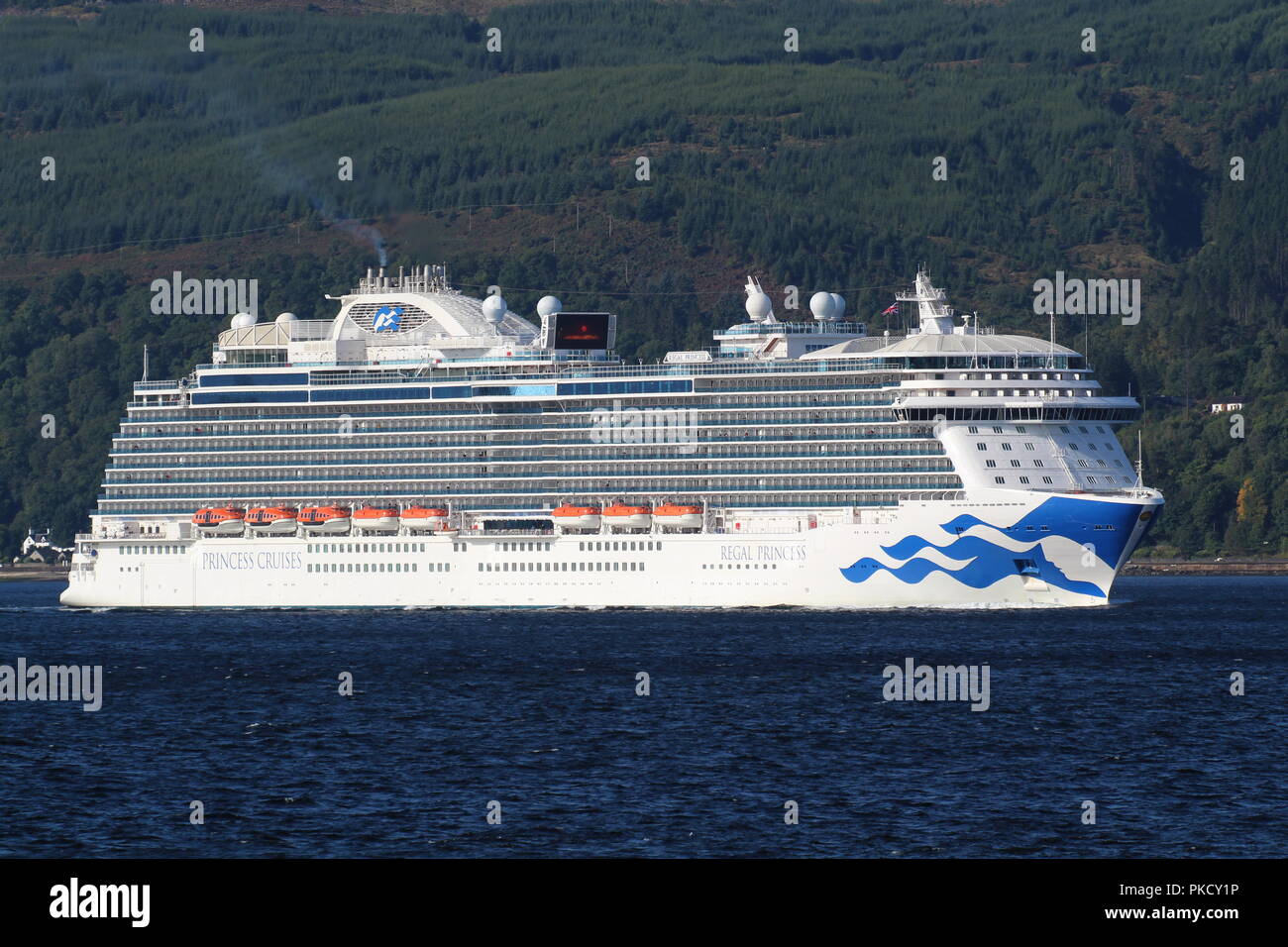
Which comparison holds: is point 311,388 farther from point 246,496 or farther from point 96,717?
point 96,717

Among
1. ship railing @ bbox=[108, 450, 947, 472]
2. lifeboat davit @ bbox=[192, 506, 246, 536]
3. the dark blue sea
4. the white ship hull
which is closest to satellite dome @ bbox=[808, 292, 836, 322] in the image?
ship railing @ bbox=[108, 450, 947, 472]

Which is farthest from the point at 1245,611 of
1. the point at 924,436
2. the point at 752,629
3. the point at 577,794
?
the point at 577,794

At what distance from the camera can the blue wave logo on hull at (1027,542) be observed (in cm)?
8850

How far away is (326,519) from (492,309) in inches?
560

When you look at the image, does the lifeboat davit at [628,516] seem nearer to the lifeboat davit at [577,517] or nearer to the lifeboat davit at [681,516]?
the lifeboat davit at [577,517]

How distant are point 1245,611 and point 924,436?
21573 millimetres

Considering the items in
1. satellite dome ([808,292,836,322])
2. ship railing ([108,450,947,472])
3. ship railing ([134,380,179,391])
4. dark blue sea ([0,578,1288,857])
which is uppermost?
satellite dome ([808,292,836,322])

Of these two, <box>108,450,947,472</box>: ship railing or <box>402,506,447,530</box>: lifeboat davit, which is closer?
<box>108,450,947,472</box>: ship railing

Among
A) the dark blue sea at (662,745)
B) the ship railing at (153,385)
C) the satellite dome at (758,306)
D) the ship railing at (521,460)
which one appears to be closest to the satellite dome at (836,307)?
the satellite dome at (758,306)

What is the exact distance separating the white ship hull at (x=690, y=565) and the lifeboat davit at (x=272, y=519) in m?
0.79

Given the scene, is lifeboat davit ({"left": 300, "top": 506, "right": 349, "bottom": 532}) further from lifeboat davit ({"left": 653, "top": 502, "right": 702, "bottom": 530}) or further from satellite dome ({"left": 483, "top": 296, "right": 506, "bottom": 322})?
lifeboat davit ({"left": 653, "top": 502, "right": 702, "bottom": 530})

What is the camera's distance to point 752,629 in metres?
82.6

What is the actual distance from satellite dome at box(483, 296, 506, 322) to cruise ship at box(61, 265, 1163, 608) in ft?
3.00

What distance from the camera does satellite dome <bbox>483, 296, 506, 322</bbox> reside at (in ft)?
363
